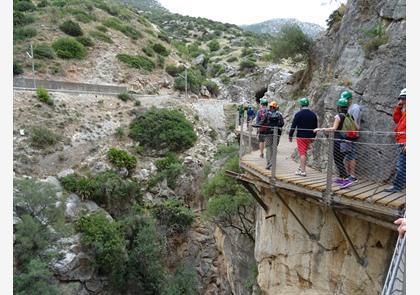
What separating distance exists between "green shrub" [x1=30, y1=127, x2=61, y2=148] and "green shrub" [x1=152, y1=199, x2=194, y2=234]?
7.56m

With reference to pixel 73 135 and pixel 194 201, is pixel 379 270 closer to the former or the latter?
pixel 194 201

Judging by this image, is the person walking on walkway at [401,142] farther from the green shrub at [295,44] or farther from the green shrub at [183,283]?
the green shrub at [183,283]

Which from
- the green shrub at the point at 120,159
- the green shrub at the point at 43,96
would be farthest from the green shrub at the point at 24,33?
the green shrub at the point at 120,159

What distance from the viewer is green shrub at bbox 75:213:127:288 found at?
1602 centimetres

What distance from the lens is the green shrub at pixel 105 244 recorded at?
52.5 ft

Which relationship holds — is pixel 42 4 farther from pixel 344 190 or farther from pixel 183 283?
pixel 344 190

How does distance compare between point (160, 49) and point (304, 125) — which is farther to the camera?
point (160, 49)

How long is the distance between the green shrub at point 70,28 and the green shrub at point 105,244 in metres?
24.7

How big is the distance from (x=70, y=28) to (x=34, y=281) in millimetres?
28905

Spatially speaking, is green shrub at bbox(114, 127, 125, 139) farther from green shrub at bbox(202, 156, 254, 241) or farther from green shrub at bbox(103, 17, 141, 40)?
green shrub at bbox(103, 17, 141, 40)

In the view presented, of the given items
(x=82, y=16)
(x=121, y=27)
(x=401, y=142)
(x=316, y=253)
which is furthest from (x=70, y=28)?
(x=401, y=142)

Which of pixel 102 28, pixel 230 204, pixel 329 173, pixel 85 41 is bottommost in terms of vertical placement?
pixel 230 204

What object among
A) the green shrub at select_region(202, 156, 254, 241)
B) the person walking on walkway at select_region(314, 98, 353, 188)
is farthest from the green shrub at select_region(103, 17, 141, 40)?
the person walking on walkway at select_region(314, 98, 353, 188)

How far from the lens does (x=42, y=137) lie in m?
20.4
